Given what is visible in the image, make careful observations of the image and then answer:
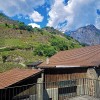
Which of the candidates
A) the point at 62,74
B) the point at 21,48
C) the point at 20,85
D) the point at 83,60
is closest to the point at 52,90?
the point at 62,74

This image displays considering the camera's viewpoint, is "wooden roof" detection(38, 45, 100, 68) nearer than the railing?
No

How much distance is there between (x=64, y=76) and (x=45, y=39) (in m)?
95.2

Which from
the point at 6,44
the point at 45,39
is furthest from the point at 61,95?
the point at 45,39

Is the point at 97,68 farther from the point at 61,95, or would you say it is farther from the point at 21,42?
the point at 21,42

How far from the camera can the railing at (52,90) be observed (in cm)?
1455

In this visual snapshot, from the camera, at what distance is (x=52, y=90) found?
1814cm

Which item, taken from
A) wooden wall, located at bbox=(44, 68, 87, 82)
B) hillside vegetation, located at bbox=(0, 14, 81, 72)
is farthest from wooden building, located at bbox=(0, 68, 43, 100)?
hillside vegetation, located at bbox=(0, 14, 81, 72)

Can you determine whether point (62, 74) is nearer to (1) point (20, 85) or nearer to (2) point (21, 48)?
(1) point (20, 85)

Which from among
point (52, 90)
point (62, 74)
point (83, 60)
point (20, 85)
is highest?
point (83, 60)

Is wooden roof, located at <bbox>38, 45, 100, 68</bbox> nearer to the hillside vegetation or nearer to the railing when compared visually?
the railing

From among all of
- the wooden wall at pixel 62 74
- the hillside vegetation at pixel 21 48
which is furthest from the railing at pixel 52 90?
the hillside vegetation at pixel 21 48

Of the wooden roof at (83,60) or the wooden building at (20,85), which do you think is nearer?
the wooden building at (20,85)

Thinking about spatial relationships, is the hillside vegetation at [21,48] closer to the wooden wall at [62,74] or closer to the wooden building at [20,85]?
the wooden wall at [62,74]

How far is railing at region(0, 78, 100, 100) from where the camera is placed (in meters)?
14.5
